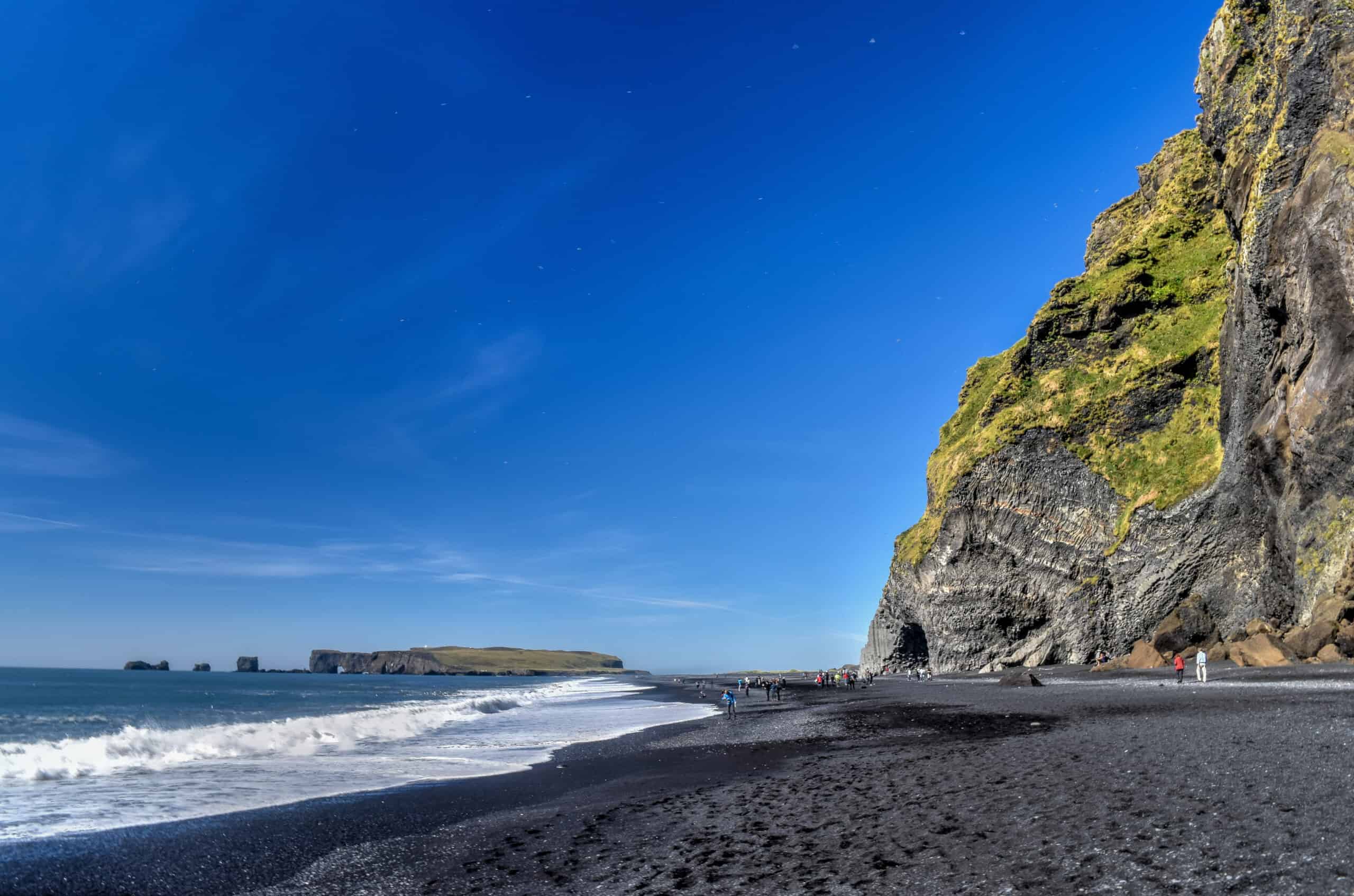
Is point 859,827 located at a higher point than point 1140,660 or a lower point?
higher

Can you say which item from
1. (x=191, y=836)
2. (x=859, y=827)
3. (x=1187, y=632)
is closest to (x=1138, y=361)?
(x=1187, y=632)

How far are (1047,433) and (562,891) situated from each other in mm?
62068

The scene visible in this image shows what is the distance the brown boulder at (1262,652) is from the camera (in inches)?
1225

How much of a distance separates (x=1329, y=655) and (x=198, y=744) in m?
48.4

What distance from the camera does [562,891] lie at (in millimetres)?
9242

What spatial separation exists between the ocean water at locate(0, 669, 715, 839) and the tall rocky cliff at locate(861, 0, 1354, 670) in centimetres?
3173

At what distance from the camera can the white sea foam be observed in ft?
74.5

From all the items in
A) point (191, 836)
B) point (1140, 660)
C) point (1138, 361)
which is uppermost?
point (1138, 361)

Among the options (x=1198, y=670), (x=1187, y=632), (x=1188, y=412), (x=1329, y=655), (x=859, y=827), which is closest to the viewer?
(x=859, y=827)

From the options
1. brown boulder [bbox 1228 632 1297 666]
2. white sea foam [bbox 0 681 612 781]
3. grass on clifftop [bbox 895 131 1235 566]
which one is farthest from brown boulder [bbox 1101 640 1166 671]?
white sea foam [bbox 0 681 612 781]

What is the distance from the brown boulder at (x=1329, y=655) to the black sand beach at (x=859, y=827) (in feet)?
40.7

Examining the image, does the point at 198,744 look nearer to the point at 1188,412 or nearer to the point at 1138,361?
the point at 1188,412

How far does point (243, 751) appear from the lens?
28578 mm

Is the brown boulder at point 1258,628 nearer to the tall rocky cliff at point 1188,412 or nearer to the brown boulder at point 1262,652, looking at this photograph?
the brown boulder at point 1262,652
